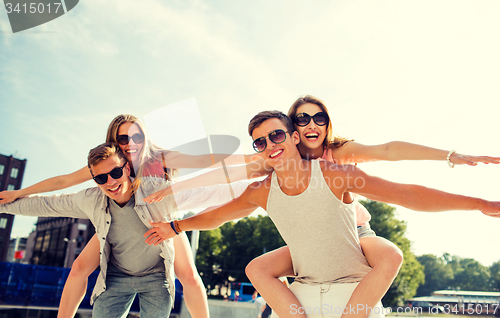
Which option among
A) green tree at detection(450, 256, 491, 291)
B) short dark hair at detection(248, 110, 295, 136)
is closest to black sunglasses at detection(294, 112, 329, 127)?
short dark hair at detection(248, 110, 295, 136)

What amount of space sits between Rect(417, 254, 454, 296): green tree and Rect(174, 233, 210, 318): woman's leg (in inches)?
4233

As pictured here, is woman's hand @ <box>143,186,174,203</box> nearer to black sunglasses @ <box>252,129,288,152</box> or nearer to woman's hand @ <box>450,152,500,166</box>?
black sunglasses @ <box>252,129,288,152</box>

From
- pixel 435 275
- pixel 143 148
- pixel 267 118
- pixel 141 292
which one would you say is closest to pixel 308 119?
pixel 267 118

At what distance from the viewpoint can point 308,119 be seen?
3658 millimetres

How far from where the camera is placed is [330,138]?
3.76m

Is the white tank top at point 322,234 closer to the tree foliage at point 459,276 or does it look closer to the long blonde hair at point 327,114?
the long blonde hair at point 327,114

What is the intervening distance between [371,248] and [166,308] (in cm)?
273

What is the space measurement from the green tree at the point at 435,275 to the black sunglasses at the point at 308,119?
354ft

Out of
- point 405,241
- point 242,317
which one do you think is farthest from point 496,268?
point 242,317

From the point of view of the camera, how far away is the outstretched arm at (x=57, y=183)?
414 centimetres

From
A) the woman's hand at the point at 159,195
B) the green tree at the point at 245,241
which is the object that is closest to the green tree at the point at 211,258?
the green tree at the point at 245,241

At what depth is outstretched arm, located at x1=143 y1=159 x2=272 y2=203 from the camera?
3.64 m

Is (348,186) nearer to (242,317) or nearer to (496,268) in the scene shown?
(242,317)

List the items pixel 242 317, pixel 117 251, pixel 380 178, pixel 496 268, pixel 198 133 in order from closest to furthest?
pixel 380 178, pixel 117 251, pixel 198 133, pixel 242 317, pixel 496 268
